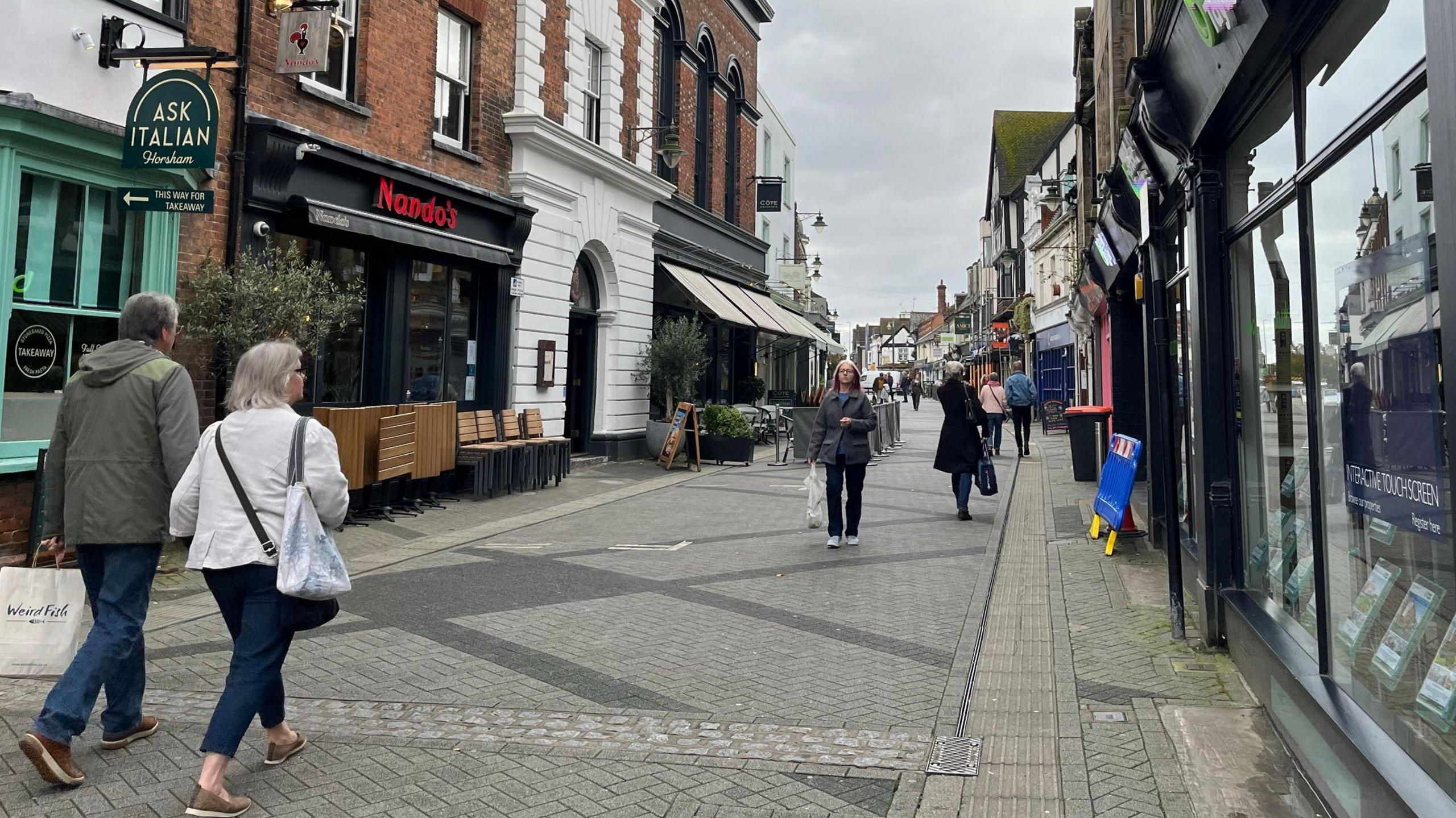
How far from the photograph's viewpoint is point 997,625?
6004 millimetres

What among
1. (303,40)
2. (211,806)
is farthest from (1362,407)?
(303,40)

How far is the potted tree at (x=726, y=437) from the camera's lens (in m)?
17.0

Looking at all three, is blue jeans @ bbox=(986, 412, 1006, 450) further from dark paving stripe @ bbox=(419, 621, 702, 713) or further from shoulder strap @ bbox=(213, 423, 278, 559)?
shoulder strap @ bbox=(213, 423, 278, 559)

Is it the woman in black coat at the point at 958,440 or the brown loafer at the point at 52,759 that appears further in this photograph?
the woman in black coat at the point at 958,440

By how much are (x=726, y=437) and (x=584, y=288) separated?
3.64m

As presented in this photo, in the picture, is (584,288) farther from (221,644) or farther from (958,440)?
(221,644)

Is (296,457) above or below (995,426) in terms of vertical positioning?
below

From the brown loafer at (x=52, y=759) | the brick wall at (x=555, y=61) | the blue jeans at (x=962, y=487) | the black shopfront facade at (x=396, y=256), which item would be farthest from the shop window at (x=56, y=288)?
the blue jeans at (x=962, y=487)

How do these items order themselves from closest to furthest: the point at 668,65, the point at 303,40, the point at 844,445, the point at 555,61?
the point at 844,445 < the point at 303,40 < the point at 555,61 < the point at 668,65

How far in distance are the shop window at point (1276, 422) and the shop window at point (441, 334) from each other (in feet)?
30.9

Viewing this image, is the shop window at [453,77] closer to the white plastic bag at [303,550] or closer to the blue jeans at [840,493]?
the blue jeans at [840,493]

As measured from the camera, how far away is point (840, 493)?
29.0ft

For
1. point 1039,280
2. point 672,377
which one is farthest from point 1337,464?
point 1039,280

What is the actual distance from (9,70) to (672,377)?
38.3 feet
